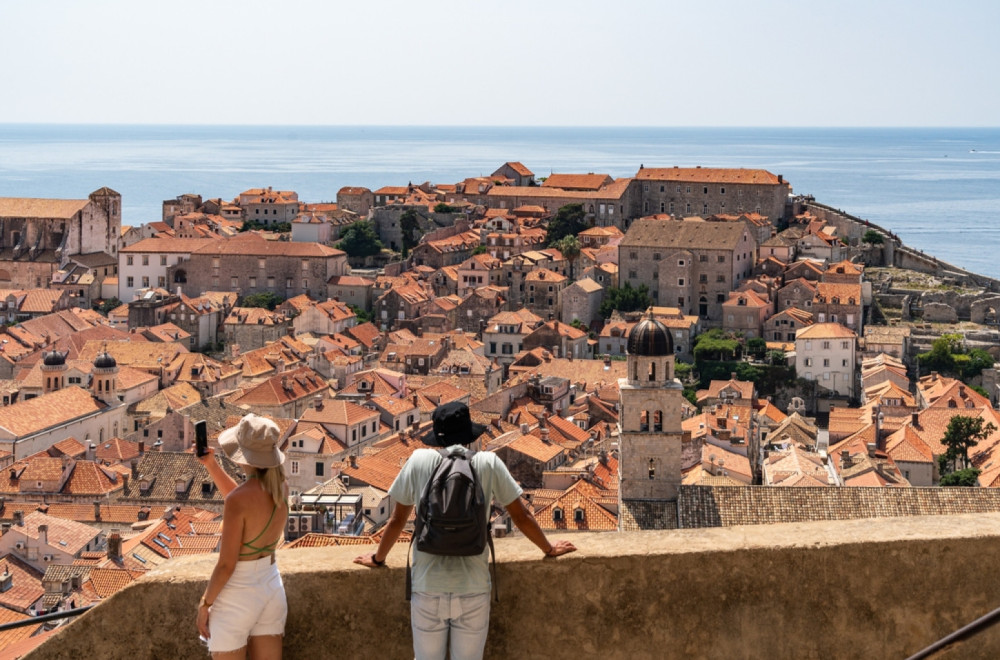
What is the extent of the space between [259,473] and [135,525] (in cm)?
2245

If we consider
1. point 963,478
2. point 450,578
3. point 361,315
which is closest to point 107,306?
point 361,315

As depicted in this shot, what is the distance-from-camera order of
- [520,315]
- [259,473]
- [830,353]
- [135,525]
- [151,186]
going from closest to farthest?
[259,473], [135,525], [830,353], [520,315], [151,186]

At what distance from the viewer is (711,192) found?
208 feet

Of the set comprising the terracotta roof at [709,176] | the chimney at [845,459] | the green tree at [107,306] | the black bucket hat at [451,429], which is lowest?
the green tree at [107,306]

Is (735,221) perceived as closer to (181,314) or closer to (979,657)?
(181,314)

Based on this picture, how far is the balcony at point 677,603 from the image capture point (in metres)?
4.91

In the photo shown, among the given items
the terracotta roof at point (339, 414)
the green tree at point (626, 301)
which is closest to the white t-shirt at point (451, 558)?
the terracotta roof at point (339, 414)

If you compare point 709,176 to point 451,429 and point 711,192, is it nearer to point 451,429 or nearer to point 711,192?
point 711,192

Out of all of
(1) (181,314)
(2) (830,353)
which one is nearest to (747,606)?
(2) (830,353)

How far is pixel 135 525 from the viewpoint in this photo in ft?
85.7

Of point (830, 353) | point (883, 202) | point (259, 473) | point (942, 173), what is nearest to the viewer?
point (259, 473)

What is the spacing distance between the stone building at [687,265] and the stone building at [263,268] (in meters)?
12.1

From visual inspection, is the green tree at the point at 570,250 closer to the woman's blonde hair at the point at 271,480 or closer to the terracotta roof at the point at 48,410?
the terracotta roof at the point at 48,410

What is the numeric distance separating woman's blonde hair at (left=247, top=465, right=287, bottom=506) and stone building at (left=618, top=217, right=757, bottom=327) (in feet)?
153
